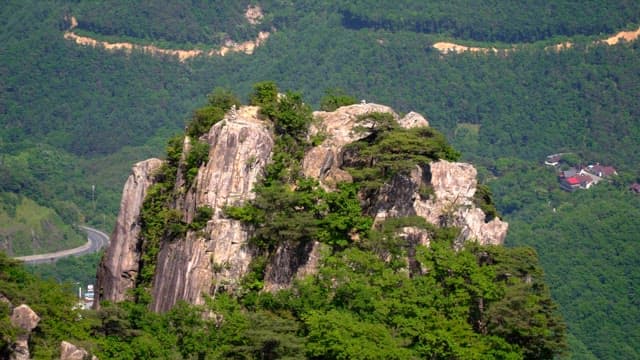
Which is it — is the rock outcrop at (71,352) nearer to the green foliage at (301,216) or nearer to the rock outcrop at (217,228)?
the rock outcrop at (217,228)

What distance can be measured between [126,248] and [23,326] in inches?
323

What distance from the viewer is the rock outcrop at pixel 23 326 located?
58125mm

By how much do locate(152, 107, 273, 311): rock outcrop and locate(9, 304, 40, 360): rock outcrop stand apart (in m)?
5.31

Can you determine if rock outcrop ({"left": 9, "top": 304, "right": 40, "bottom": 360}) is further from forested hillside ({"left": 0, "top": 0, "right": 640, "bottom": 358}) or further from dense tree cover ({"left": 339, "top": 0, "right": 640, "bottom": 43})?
dense tree cover ({"left": 339, "top": 0, "right": 640, "bottom": 43})

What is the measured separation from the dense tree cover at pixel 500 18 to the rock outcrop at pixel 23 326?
4509 inches

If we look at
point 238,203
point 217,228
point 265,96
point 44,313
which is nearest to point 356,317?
point 217,228

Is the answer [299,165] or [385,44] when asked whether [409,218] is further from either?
[385,44]

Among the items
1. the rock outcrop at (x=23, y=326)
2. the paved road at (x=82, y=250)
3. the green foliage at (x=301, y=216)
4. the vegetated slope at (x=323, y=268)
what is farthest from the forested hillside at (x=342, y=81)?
the rock outcrop at (x=23, y=326)

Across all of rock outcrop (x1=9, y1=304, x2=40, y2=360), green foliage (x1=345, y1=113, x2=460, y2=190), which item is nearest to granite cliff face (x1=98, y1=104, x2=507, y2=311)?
green foliage (x1=345, y1=113, x2=460, y2=190)

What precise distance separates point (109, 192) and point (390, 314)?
84315 millimetres

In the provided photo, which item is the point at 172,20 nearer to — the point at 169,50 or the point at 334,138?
the point at 169,50

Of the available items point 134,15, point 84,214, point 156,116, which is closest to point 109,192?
point 84,214

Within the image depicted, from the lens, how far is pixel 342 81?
16875 centimetres

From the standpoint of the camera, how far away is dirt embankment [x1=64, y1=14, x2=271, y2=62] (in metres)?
180
